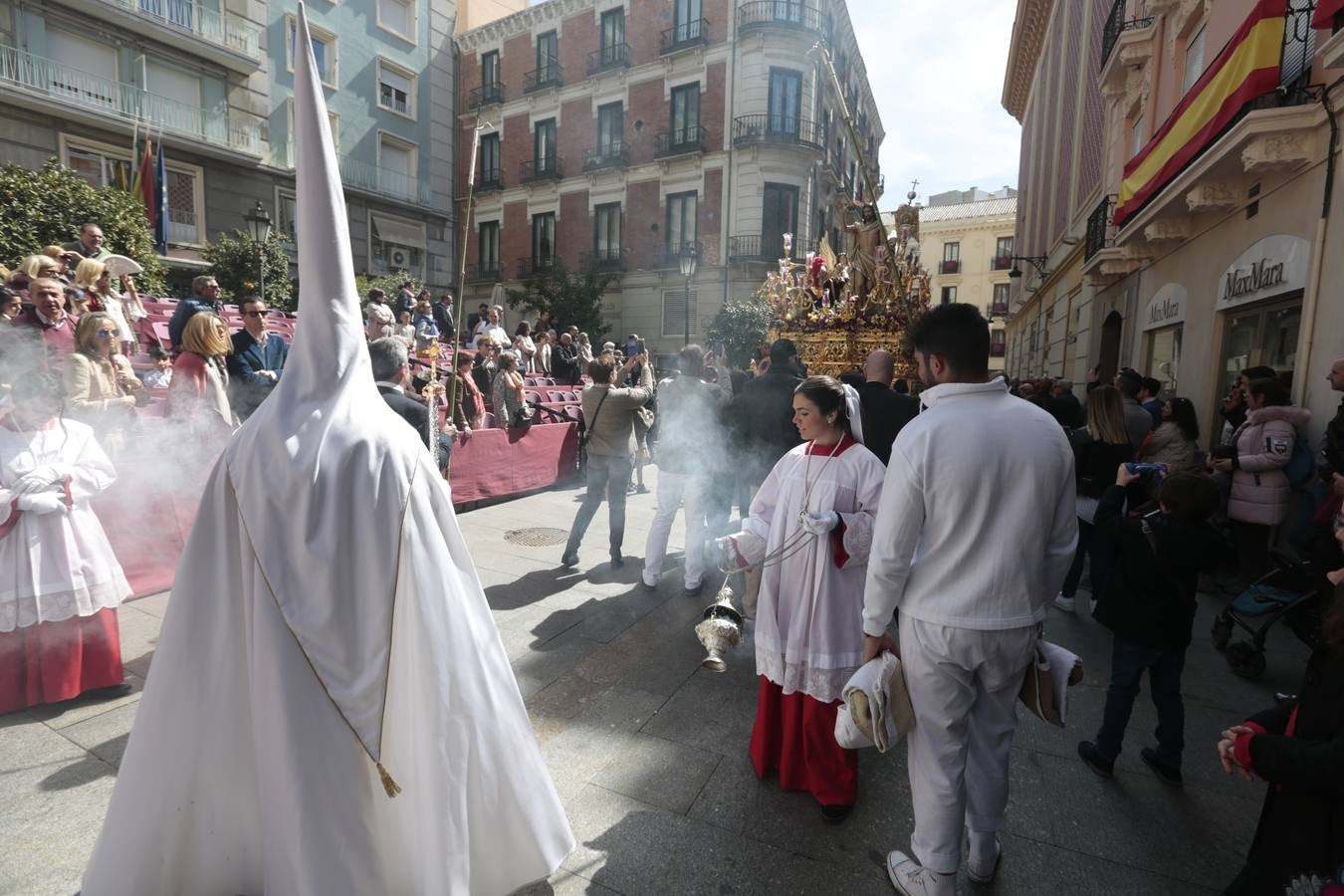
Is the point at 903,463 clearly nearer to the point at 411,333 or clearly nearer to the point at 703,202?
the point at 411,333

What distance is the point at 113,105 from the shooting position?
17.0 m

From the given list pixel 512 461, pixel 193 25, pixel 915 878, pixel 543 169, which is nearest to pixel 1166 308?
pixel 512 461

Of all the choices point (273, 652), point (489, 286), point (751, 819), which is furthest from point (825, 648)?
point (489, 286)

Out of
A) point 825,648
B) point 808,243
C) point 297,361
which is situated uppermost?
point 808,243

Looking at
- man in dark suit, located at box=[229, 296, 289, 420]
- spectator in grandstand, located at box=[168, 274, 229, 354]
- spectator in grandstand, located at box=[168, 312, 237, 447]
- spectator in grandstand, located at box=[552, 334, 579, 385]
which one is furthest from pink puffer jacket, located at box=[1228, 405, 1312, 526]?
spectator in grandstand, located at box=[552, 334, 579, 385]

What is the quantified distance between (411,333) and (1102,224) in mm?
12537

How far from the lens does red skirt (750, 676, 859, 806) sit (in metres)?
2.55

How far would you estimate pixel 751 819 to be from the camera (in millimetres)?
2514

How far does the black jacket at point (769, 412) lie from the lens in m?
4.92

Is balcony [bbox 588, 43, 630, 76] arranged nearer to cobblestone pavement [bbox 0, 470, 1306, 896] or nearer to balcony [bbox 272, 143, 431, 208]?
balcony [bbox 272, 143, 431, 208]

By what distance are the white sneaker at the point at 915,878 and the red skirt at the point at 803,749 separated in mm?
307

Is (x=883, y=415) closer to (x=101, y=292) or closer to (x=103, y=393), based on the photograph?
(x=103, y=393)

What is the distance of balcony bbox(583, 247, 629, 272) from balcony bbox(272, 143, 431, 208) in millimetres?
6181

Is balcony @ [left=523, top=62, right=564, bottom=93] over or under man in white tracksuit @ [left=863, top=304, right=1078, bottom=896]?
over
